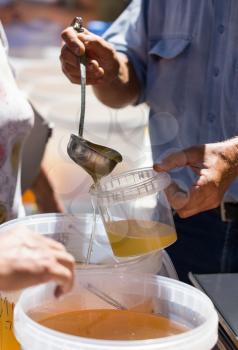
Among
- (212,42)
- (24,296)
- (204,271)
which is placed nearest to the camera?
(24,296)

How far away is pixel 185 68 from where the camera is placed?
1.47 m

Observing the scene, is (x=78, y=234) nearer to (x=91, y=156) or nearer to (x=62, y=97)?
(x=91, y=156)

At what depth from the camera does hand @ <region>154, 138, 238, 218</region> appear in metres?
1.03

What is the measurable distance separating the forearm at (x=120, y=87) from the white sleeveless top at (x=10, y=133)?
0.27 m

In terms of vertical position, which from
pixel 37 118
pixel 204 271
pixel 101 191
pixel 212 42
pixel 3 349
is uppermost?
pixel 212 42

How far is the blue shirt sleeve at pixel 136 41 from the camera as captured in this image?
1.58 meters

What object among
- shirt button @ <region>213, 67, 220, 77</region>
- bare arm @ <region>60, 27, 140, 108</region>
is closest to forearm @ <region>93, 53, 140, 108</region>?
bare arm @ <region>60, 27, 140, 108</region>

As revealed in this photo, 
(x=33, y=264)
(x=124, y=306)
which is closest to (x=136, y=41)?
(x=124, y=306)

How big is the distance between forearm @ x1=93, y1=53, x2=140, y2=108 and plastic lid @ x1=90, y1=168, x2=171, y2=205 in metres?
0.50

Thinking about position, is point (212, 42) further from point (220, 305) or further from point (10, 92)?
point (220, 305)

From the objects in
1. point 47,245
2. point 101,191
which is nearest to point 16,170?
point 101,191

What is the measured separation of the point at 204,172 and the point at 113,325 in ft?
1.12

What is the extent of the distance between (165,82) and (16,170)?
464mm

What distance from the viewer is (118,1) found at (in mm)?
4730
